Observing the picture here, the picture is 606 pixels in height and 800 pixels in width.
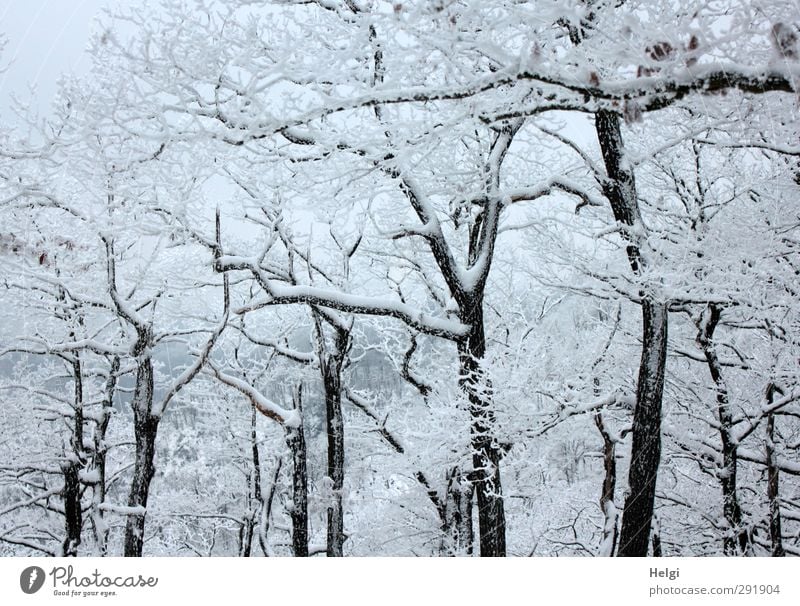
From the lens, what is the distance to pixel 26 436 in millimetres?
7629

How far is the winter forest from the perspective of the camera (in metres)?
2.74

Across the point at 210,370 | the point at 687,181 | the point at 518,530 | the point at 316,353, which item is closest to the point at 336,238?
the point at 316,353

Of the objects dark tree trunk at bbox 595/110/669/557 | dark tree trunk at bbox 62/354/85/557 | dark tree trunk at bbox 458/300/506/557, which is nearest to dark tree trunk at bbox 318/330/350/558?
dark tree trunk at bbox 458/300/506/557

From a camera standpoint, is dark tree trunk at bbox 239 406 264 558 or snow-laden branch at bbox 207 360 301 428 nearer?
snow-laden branch at bbox 207 360 301 428

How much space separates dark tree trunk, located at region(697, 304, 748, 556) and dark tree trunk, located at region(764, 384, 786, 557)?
0.36 meters

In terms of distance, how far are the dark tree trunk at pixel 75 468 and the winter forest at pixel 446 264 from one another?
5 cm

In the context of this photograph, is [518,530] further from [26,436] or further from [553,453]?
[26,436]

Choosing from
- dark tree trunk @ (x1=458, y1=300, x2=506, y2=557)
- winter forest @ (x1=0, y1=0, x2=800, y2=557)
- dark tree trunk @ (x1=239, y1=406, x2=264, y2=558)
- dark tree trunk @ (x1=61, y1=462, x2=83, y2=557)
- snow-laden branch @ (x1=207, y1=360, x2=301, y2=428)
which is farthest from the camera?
dark tree trunk @ (x1=239, y1=406, x2=264, y2=558)

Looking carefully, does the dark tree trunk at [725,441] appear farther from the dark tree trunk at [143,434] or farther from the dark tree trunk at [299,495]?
the dark tree trunk at [143,434]

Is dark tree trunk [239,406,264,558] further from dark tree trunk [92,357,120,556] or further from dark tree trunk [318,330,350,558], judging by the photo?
dark tree trunk [318,330,350,558]

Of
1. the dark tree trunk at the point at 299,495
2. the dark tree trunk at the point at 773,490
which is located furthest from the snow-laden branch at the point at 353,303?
the dark tree trunk at the point at 773,490

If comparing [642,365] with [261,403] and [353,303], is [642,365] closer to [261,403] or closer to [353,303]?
[353,303]

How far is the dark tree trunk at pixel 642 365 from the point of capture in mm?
4348

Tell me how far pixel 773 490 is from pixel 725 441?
2.21 ft
